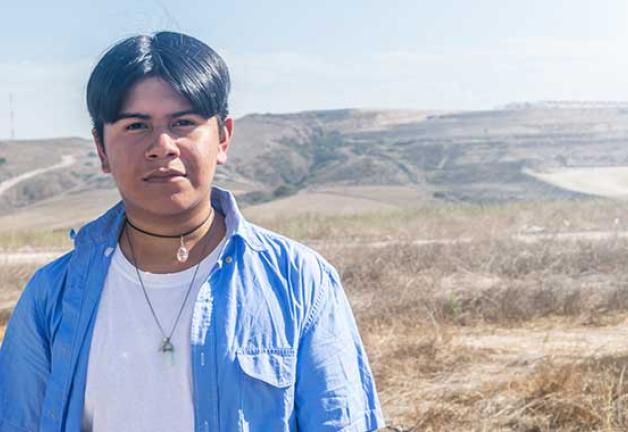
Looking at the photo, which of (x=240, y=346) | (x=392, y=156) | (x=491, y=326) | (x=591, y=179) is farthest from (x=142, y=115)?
(x=392, y=156)

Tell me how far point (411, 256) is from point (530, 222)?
1000 centimetres

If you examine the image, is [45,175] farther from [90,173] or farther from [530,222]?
[530,222]

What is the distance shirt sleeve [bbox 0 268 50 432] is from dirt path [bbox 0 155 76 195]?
55017 mm

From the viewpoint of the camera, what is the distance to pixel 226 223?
197cm

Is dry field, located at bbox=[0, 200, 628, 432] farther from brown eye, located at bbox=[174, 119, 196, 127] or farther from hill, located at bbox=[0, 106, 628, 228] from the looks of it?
hill, located at bbox=[0, 106, 628, 228]

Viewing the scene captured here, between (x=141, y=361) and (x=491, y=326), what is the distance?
770 cm

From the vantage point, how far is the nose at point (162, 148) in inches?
72.2

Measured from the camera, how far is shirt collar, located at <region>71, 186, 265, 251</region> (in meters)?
1.90

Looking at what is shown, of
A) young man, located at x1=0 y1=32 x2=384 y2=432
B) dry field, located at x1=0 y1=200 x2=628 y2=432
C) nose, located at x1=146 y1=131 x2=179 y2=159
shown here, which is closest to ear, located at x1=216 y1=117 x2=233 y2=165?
young man, located at x1=0 y1=32 x2=384 y2=432

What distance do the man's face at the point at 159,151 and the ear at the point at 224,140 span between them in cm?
9

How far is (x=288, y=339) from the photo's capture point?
1.81m

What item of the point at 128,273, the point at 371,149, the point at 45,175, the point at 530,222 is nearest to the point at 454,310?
the point at 128,273

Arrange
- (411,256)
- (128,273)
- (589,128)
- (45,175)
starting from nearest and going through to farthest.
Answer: (128,273) → (411,256) → (589,128) → (45,175)

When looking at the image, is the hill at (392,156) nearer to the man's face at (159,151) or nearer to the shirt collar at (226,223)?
the shirt collar at (226,223)
